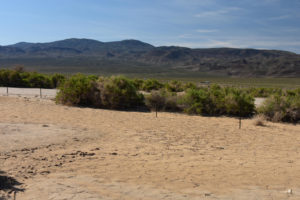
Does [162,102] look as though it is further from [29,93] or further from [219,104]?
[29,93]

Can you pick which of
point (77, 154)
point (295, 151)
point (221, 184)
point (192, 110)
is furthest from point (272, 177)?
point (192, 110)

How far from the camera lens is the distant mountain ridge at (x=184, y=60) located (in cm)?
9550

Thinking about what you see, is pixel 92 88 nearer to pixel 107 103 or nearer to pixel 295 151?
pixel 107 103

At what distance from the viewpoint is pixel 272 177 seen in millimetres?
6801

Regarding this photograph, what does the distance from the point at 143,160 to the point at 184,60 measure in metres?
144

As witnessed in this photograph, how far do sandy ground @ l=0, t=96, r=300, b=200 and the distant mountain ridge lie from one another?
260 ft

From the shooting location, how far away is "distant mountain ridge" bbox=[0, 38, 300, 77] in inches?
3760

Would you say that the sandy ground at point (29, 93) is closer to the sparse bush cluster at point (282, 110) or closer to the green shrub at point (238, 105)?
the green shrub at point (238, 105)

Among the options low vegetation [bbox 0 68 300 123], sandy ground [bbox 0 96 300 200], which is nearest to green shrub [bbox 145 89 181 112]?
low vegetation [bbox 0 68 300 123]

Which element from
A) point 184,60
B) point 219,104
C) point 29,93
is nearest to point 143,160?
point 219,104

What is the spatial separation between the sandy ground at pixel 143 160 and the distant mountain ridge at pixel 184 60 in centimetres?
7914

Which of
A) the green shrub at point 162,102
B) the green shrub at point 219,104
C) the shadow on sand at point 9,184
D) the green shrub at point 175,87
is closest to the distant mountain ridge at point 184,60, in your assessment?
the green shrub at point 175,87

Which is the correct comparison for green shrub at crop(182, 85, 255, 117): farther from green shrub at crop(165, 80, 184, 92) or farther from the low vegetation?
green shrub at crop(165, 80, 184, 92)

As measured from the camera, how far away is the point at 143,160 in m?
7.55
